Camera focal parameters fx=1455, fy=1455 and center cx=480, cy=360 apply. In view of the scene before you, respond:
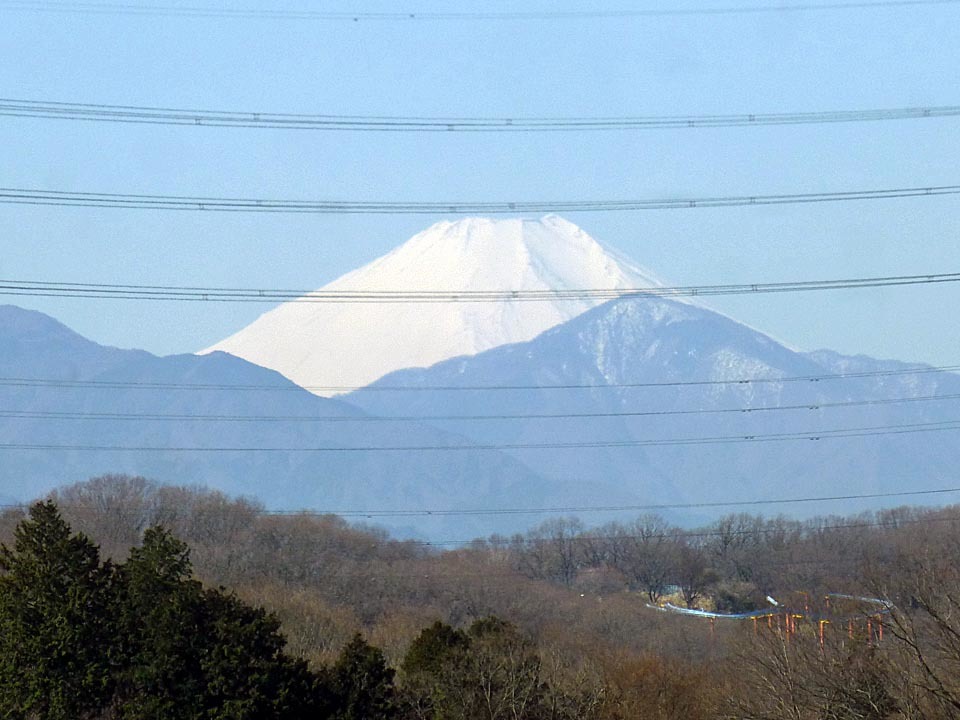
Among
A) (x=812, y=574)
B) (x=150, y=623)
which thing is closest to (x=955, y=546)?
(x=812, y=574)

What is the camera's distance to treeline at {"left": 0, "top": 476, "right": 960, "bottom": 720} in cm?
2975

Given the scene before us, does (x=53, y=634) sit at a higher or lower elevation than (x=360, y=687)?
higher

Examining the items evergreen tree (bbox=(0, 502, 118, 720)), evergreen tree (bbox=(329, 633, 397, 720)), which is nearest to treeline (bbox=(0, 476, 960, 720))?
evergreen tree (bbox=(329, 633, 397, 720))

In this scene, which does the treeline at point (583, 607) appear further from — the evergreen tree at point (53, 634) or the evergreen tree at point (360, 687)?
the evergreen tree at point (53, 634)

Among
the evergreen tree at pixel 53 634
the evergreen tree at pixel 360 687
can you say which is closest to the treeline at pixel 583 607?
the evergreen tree at pixel 360 687

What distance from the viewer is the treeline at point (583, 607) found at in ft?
97.6

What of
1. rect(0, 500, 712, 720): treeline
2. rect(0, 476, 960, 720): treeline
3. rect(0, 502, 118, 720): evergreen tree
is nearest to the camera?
rect(0, 476, 960, 720): treeline

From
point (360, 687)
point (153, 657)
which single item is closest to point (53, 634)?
point (153, 657)

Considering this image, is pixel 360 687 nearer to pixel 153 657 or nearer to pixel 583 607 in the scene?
pixel 153 657

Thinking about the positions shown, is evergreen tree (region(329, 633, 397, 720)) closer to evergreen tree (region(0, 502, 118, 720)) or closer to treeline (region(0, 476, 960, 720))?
treeline (region(0, 476, 960, 720))

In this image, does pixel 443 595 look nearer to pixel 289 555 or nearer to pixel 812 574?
pixel 289 555

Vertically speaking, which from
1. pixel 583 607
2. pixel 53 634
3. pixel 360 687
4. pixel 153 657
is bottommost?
pixel 583 607

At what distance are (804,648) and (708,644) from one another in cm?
4853

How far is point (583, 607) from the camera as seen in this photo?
88.6 meters
